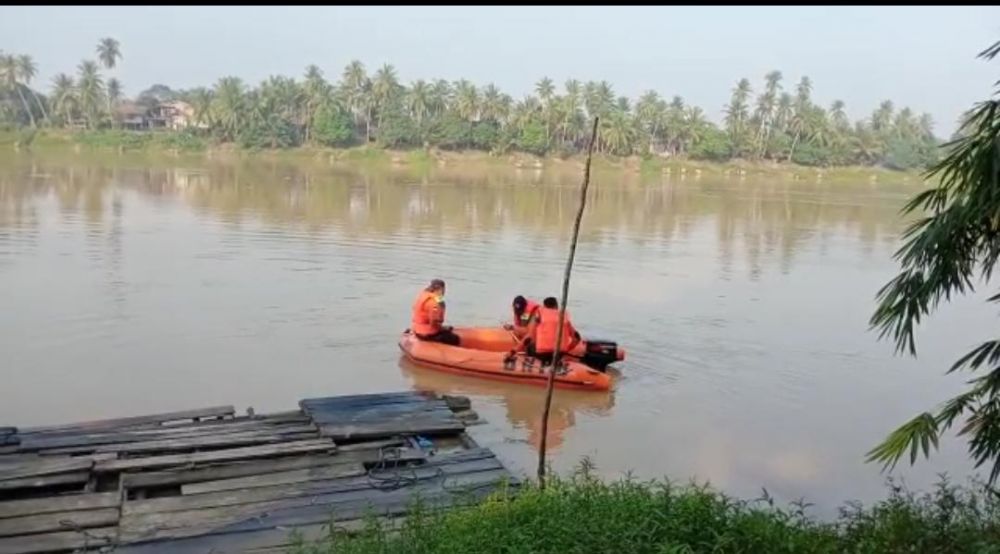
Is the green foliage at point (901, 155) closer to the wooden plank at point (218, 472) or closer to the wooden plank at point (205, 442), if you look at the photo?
the wooden plank at point (205, 442)

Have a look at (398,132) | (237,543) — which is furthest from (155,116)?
(237,543)

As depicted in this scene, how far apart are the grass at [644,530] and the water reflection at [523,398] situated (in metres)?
3.98

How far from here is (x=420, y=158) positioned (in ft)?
162

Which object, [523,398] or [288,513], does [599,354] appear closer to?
[523,398]

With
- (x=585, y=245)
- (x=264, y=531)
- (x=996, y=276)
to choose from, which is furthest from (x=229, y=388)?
(x=996, y=276)

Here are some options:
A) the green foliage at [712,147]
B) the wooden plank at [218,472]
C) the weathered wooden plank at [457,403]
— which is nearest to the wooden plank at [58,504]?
the wooden plank at [218,472]

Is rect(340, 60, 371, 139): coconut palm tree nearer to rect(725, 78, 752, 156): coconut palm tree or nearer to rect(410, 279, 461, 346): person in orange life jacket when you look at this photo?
rect(725, 78, 752, 156): coconut palm tree

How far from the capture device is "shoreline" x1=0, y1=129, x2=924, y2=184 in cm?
4638

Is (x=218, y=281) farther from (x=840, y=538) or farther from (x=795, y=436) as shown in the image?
(x=840, y=538)

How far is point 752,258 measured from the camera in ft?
61.7

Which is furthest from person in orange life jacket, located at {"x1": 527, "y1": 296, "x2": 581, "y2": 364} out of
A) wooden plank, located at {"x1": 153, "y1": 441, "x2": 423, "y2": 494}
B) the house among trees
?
the house among trees

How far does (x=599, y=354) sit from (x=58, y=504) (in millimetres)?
5551

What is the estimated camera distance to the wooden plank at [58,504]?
465 cm

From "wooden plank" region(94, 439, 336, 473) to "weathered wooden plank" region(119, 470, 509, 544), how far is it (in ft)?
2.29
